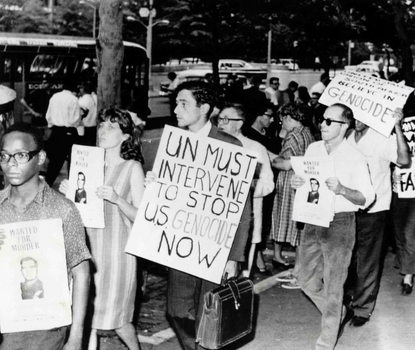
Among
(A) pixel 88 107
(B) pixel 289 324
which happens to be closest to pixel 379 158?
(B) pixel 289 324

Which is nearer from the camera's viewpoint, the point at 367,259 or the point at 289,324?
the point at 289,324

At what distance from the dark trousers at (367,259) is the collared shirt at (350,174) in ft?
3.73

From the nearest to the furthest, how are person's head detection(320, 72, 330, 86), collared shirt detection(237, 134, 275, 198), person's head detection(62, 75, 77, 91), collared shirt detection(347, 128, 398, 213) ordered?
1. collared shirt detection(347, 128, 398, 213)
2. collared shirt detection(237, 134, 275, 198)
3. person's head detection(62, 75, 77, 91)
4. person's head detection(320, 72, 330, 86)

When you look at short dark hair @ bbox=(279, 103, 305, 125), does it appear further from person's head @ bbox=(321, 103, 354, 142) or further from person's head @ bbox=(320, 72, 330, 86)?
person's head @ bbox=(320, 72, 330, 86)

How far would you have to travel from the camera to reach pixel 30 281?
3451 mm

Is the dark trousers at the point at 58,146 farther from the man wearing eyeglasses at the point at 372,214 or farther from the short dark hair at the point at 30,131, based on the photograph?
the short dark hair at the point at 30,131

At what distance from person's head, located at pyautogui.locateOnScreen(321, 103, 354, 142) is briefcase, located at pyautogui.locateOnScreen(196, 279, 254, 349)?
1.41 meters

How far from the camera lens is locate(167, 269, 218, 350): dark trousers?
17.2ft

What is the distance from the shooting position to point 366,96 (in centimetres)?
681

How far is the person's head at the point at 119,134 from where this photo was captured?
5203mm

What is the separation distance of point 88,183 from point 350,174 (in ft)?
6.19

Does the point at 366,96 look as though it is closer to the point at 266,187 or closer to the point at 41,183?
the point at 266,187

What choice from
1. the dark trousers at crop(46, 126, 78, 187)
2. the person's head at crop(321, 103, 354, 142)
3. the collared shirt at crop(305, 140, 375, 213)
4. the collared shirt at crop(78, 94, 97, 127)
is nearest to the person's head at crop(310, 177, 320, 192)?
the collared shirt at crop(305, 140, 375, 213)

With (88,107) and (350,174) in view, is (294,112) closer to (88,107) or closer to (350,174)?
(350,174)
